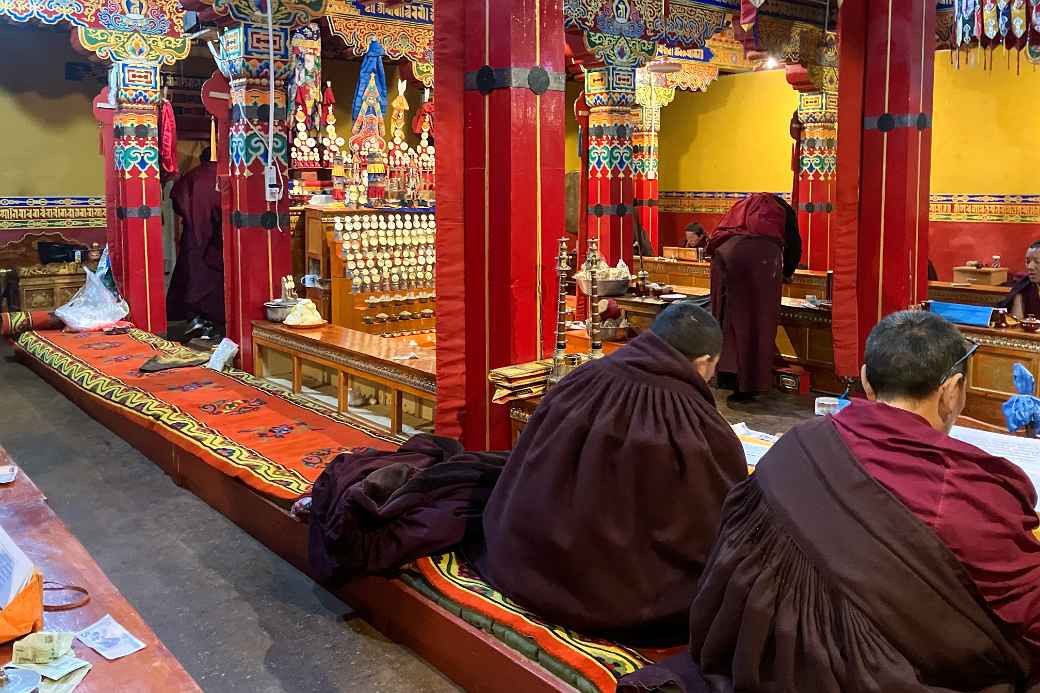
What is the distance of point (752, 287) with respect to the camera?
6688 mm

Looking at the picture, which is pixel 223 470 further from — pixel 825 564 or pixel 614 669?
pixel 825 564

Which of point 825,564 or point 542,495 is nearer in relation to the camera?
point 825,564

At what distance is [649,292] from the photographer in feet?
26.6

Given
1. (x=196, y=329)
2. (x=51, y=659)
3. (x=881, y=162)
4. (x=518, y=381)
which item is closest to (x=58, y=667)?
(x=51, y=659)

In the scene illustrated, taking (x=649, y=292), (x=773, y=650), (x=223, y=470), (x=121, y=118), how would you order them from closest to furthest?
(x=773, y=650), (x=223, y=470), (x=649, y=292), (x=121, y=118)

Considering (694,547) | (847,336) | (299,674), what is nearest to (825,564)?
(694,547)

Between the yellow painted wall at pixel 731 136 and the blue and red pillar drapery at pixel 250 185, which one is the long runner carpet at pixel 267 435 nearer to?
the blue and red pillar drapery at pixel 250 185

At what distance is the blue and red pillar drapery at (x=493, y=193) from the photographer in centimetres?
443

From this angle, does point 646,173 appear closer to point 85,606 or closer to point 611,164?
point 611,164

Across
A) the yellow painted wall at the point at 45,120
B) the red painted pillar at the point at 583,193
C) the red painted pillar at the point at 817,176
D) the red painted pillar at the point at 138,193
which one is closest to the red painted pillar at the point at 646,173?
the red painted pillar at the point at 583,193

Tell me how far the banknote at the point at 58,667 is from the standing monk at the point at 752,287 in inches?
196

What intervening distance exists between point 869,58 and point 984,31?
0.71 metres

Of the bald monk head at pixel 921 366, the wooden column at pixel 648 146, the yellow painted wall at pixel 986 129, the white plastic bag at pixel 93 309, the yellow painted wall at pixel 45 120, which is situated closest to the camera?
the bald monk head at pixel 921 366

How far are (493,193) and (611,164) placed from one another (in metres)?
6.28
